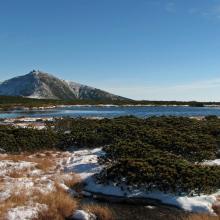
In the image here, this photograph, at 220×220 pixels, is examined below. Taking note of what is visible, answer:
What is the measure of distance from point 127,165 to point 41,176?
4.69 m

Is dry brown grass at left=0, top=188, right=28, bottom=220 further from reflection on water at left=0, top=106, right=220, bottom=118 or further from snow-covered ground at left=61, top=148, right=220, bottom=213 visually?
reflection on water at left=0, top=106, right=220, bottom=118

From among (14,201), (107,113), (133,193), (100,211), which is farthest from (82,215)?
(107,113)

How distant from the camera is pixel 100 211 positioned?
1443 centimetres

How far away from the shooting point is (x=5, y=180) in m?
19.3

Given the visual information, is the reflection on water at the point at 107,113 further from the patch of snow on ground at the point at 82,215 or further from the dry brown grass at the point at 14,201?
the patch of snow on ground at the point at 82,215

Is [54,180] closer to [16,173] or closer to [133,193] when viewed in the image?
[16,173]

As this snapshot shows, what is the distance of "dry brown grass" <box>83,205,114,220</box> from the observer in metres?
14.2

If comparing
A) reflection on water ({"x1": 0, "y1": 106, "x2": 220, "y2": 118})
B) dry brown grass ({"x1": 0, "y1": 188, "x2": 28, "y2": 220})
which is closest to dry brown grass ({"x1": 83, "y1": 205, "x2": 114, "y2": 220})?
dry brown grass ({"x1": 0, "y1": 188, "x2": 28, "y2": 220})

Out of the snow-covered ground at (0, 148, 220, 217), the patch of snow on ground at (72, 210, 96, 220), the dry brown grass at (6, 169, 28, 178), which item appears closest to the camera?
the patch of snow on ground at (72, 210, 96, 220)

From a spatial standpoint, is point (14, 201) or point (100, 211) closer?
point (100, 211)

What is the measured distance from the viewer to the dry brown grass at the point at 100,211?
46.6 ft

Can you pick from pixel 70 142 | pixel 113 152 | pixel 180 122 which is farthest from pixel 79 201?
pixel 180 122

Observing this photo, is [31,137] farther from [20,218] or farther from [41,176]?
[20,218]

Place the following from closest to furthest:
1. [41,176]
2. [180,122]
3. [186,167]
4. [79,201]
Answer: [79,201] < [186,167] < [41,176] < [180,122]
